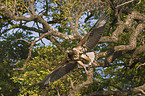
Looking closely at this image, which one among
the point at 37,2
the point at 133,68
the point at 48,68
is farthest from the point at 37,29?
the point at 133,68

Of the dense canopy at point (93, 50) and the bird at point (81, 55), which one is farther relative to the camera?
the dense canopy at point (93, 50)

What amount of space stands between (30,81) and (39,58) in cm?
145

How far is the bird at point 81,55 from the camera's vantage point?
6798 millimetres

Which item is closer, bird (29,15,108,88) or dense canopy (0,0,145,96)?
bird (29,15,108,88)

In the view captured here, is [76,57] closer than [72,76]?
Yes

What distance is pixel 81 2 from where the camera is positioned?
1066cm

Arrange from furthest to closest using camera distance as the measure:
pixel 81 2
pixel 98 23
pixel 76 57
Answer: pixel 81 2 → pixel 76 57 → pixel 98 23

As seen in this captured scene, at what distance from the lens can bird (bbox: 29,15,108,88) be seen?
680 centimetres

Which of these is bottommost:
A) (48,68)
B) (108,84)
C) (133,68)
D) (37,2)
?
(108,84)

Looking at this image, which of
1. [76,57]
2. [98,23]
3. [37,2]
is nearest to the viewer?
[98,23]

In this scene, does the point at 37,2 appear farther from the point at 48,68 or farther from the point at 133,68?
the point at 133,68

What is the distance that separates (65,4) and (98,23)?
479cm

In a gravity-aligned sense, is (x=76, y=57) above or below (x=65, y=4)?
below

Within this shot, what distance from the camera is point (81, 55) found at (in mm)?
7535
